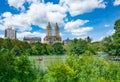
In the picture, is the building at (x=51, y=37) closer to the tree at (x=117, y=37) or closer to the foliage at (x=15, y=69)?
the tree at (x=117, y=37)

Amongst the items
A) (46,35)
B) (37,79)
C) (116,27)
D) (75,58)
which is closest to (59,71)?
(37,79)

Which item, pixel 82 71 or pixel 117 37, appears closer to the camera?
pixel 82 71

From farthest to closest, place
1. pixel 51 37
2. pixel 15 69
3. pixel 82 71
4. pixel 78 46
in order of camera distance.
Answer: pixel 51 37, pixel 78 46, pixel 82 71, pixel 15 69

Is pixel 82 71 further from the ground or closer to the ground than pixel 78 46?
closer to the ground

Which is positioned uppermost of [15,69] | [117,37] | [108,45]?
[117,37]

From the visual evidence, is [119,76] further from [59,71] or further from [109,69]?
[59,71]

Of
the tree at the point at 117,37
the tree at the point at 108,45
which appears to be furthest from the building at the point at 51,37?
the tree at the point at 117,37

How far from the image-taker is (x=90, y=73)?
407 inches

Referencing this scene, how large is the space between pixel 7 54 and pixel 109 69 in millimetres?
4188

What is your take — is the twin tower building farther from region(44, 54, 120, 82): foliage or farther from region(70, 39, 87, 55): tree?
region(44, 54, 120, 82): foliage

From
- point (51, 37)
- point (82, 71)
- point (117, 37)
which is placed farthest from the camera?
point (51, 37)

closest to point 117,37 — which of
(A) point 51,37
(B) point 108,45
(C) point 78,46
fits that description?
(B) point 108,45

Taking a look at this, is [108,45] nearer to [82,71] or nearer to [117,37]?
[117,37]

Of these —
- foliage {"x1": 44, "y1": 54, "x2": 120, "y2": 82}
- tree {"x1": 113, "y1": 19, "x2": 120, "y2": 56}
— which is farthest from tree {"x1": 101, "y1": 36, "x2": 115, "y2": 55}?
foliage {"x1": 44, "y1": 54, "x2": 120, "y2": 82}
